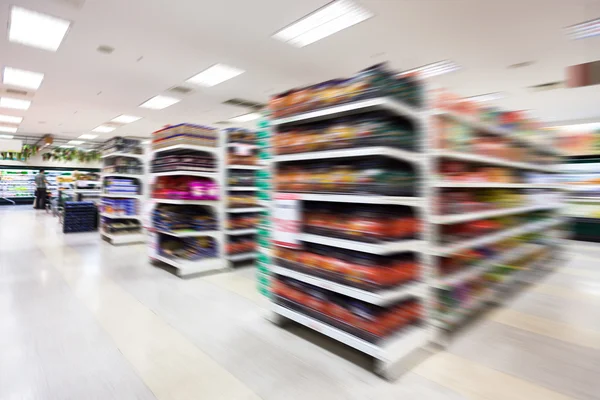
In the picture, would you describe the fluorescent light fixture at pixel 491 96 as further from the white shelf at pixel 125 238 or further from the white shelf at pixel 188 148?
the white shelf at pixel 125 238

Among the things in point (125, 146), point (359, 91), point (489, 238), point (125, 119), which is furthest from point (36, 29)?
point (489, 238)

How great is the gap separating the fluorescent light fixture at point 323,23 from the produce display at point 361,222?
3303mm

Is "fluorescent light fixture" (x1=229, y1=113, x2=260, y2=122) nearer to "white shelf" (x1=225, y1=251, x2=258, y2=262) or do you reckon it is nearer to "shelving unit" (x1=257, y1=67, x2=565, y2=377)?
"white shelf" (x1=225, y1=251, x2=258, y2=262)

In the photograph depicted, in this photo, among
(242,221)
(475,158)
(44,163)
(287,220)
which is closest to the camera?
(287,220)

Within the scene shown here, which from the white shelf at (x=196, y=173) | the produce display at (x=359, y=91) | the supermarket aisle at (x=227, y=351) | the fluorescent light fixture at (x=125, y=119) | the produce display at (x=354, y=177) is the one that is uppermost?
the fluorescent light fixture at (x=125, y=119)

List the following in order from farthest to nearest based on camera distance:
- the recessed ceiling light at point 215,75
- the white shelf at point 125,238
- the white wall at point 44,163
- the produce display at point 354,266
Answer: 1. the white wall at point 44,163
2. the recessed ceiling light at point 215,75
3. the white shelf at point 125,238
4. the produce display at point 354,266

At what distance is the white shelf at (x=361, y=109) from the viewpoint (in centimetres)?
162

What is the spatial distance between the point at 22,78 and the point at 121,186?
3.69m

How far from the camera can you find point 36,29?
450 cm

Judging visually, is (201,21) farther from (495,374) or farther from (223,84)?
(495,374)

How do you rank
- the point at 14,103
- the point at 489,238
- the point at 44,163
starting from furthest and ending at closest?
the point at 44,163 → the point at 14,103 → the point at 489,238

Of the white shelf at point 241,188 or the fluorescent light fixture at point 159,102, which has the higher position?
the fluorescent light fixture at point 159,102

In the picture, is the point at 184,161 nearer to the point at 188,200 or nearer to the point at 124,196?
the point at 188,200

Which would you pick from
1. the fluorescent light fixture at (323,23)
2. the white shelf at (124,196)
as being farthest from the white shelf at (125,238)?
the fluorescent light fixture at (323,23)
